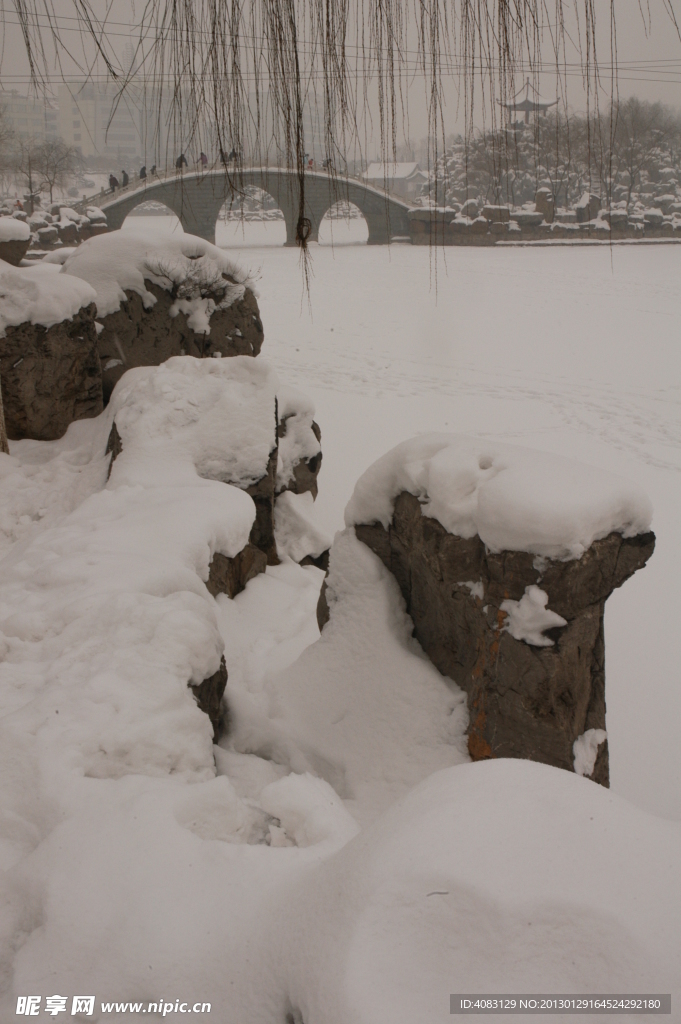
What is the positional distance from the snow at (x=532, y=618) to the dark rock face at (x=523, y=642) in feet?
0.08

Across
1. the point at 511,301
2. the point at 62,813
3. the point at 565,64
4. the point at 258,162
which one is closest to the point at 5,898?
the point at 62,813

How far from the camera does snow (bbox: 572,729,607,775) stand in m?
3.11

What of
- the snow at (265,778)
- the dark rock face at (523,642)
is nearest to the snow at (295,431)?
the snow at (265,778)

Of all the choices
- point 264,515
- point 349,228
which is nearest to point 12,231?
point 264,515

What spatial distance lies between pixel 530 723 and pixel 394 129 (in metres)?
2.39

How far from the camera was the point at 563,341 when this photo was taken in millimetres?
15055

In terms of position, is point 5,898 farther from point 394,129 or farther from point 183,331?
point 183,331

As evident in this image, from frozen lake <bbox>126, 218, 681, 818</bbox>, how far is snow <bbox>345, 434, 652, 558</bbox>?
213 centimetres

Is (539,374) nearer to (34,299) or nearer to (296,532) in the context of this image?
(296,532)

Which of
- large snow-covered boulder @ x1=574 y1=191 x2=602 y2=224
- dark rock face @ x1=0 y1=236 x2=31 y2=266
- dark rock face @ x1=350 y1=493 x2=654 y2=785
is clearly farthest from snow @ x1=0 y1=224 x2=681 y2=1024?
large snow-covered boulder @ x1=574 y1=191 x2=602 y2=224

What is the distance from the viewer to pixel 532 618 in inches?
114

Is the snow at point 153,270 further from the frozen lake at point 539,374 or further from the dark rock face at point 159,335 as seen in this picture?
the frozen lake at point 539,374

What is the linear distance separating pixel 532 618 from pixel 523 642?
0.39ft

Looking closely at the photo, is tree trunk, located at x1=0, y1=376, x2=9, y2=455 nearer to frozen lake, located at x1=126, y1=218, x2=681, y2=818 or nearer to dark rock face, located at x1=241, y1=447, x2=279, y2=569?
dark rock face, located at x1=241, y1=447, x2=279, y2=569
